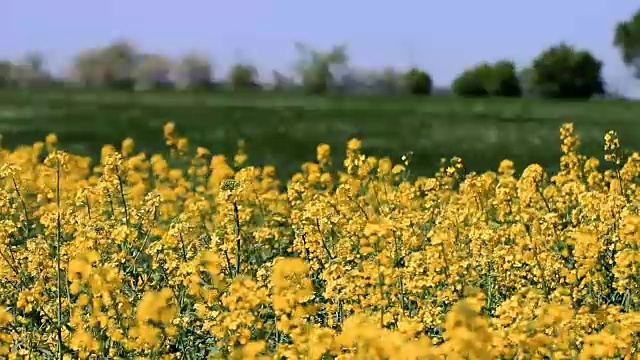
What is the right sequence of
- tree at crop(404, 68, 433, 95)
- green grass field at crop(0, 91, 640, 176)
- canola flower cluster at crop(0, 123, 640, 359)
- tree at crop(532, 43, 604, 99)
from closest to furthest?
1. canola flower cluster at crop(0, 123, 640, 359)
2. green grass field at crop(0, 91, 640, 176)
3. tree at crop(404, 68, 433, 95)
4. tree at crop(532, 43, 604, 99)

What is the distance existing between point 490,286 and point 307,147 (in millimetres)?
12355

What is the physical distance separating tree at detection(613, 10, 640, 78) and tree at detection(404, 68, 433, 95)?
2185cm

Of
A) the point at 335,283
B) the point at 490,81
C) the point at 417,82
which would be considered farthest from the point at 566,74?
the point at 335,283

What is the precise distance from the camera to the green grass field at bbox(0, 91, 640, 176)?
52.7 feet

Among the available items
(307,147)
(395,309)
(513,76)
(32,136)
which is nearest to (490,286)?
(395,309)

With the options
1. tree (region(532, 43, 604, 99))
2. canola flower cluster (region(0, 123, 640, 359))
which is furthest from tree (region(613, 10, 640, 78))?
canola flower cluster (region(0, 123, 640, 359))

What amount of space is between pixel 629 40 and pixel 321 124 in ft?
156

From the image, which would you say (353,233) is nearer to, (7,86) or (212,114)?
(212,114)

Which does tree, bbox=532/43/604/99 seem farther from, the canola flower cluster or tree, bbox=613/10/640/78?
the canola flower cluster

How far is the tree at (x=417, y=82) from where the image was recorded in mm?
44094

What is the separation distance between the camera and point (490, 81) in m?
47.3

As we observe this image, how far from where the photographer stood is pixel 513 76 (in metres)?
48.0

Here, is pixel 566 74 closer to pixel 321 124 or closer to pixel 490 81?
pixel 490 81

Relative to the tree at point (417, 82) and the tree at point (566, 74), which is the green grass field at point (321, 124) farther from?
the tree at point (566, 74)
